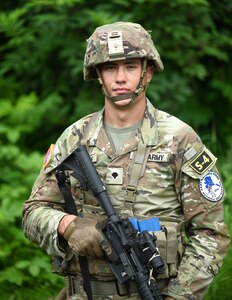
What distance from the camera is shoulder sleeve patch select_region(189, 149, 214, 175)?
3.46 meters

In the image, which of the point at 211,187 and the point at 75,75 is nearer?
the point at 211,187

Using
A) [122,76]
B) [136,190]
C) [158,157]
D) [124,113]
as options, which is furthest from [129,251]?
[122,76]

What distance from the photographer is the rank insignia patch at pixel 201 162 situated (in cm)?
346

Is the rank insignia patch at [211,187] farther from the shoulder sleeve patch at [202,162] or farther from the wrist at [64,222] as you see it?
the wrist at [64,222]

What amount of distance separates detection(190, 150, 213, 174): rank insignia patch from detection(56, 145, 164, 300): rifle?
0.37 m

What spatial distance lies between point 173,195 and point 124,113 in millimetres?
437

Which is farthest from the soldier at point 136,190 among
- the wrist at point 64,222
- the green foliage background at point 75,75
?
the green foliage background at point 75,75

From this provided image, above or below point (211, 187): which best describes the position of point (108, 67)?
above

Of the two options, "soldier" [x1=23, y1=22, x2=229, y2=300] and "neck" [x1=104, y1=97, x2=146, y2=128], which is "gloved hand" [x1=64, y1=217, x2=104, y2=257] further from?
"neck" [x1=104, y1=97, x2=146, y2=128]

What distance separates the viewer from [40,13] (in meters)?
7.64

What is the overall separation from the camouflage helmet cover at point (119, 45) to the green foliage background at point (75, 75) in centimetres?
244

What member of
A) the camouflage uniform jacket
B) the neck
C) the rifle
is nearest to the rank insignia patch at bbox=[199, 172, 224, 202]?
the camouflage uniform jacket

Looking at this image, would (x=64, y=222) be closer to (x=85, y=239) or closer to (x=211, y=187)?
(x=85, y=239)

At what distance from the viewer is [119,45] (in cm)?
354
